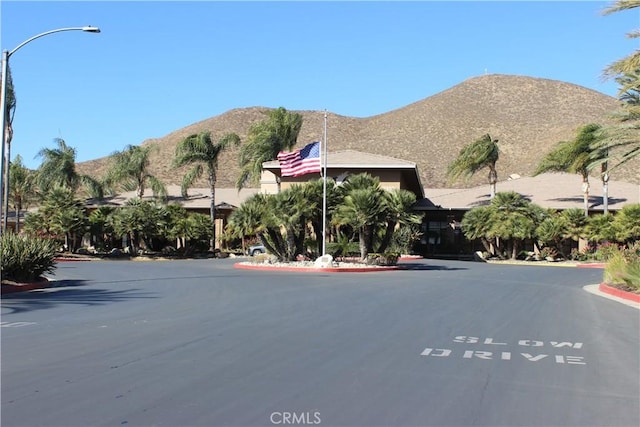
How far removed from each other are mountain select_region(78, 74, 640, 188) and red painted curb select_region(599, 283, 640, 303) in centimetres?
7130

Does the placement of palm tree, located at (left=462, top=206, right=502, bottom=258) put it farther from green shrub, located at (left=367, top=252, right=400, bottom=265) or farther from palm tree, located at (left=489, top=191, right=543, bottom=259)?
green shrub, located at (left=367, top=252, right=400, bottom=265)

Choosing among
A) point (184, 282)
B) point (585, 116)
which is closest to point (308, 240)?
point (184, 282)

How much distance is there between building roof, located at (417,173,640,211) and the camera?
52.5 meters

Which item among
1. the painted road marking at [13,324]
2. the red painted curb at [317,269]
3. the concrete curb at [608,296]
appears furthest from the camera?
the red painted curb at [317,269]

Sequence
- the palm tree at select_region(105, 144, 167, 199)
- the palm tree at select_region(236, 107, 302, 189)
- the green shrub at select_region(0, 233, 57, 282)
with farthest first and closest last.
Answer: the palm tree at select_region(105, 144, 167, 199) → the palm tree at select_region(236, 107, 302, 189) → the green shrub at select_region(0, 233, 57, 282)

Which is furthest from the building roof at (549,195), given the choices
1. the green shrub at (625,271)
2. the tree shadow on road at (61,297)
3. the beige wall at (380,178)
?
the tree shadow on road at (61,297)

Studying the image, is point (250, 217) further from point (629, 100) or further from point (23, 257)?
point (629, 100)

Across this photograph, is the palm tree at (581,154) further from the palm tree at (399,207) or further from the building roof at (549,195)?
the palm tree at (399,207)

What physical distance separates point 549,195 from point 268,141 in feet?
79.2

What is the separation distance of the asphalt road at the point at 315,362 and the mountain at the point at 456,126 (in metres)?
79.7

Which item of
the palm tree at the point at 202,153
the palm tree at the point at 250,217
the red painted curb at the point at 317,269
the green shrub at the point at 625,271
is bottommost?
the red painted curb at the point at 317,269

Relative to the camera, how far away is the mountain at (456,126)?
333 feet

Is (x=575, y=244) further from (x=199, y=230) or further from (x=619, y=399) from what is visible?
(x=619, y=399)

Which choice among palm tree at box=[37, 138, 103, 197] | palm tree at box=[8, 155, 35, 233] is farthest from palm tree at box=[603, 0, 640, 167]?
palm tree at box=[8, 155, 35, 233]
